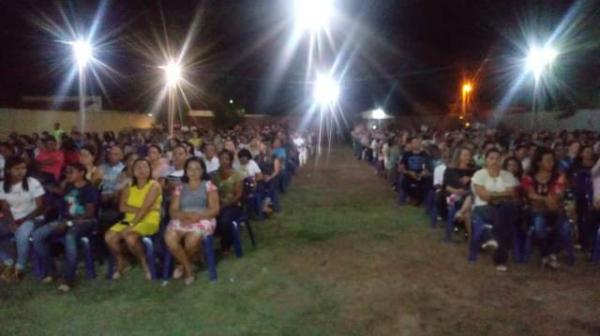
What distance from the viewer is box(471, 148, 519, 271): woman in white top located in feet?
19.5

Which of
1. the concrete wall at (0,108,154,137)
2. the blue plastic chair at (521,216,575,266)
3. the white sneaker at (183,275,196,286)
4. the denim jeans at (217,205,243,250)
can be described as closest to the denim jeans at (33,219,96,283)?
the white sneaker at (183,275,196,286)

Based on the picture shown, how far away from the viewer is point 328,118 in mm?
47781

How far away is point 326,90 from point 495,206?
36748 mm

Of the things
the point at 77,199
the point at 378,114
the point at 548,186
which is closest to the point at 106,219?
the point at 77,199

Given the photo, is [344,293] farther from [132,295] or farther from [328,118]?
[328,118]

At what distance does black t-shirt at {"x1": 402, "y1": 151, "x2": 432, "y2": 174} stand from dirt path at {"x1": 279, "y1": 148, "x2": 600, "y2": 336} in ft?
6.27

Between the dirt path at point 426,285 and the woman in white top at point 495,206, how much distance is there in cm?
23

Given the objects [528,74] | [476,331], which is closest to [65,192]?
[476,331]

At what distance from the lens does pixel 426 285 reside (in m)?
5.41

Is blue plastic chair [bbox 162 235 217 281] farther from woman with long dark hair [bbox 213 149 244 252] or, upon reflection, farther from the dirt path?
the dirt path

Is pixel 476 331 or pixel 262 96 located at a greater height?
pixel 262 96

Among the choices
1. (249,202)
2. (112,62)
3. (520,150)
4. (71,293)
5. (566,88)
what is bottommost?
(71,293)

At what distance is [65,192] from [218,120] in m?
29.9

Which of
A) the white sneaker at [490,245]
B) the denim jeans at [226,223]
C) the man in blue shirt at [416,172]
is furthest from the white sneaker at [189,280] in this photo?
the man in blue shirt at [416,172]
